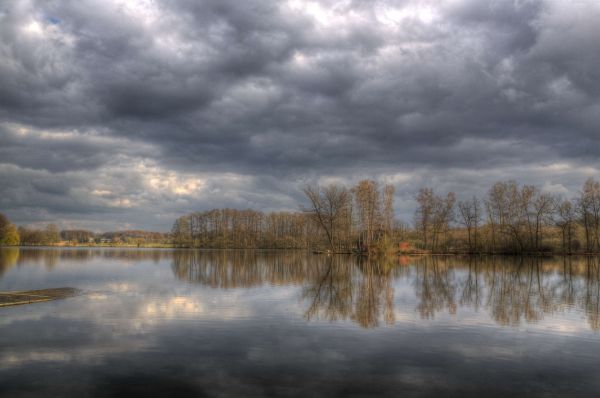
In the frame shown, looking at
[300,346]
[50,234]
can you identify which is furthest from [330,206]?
[50,234]

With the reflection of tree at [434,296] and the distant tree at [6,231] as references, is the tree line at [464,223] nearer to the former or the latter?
the reflection of tree at [434,296]

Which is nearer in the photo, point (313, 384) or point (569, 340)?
point (313, 384)

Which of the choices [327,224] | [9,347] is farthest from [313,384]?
[327,224]

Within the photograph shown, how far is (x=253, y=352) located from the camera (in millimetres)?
10531

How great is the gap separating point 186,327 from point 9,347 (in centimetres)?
474

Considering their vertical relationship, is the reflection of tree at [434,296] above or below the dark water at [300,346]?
below

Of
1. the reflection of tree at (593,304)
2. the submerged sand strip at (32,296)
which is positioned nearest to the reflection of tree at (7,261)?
the submerged sand strip at (32,296)

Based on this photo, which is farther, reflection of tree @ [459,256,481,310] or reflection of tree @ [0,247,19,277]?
reflection of tree @ [0,247,19,277]

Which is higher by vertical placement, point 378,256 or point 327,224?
point 327,224

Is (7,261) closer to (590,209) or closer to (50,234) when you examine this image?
(590,209)

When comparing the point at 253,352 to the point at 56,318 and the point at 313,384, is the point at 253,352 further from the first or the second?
the point at 56,318

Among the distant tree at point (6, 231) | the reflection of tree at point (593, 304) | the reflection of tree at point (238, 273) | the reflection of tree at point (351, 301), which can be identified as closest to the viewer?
the reflection of tree at point (593, 304)

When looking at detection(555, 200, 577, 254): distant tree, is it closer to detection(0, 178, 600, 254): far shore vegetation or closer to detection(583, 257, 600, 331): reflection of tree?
detection(0, 178, 600, 254): far shore vegetation

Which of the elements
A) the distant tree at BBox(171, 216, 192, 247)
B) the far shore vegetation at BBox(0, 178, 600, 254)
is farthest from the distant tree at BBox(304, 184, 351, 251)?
the distant tree at BBox(171, 216, 192, 247)
